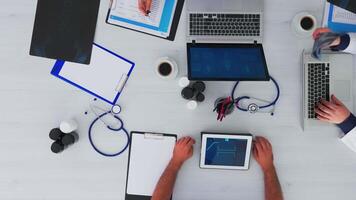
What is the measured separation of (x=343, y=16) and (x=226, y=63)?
1.68 feet

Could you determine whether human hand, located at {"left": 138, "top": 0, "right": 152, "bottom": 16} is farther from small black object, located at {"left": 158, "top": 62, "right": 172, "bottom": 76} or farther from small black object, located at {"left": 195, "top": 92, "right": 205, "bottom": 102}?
small black object, located at {"left": 195, "top": 92, "right": 205, "bottom": 102}

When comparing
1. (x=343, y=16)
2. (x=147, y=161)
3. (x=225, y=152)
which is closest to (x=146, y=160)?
(x=147, y=161)

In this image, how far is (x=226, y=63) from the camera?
154 cm

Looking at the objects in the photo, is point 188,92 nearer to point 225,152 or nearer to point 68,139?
point 225,152

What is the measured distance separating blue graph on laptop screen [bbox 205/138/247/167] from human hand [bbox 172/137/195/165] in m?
0.07

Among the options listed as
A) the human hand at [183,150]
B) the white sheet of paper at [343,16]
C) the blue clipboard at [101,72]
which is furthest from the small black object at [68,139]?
the white sheet of paper at [343,16]

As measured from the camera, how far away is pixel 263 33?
163cm

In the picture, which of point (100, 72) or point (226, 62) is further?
point (100, 72)

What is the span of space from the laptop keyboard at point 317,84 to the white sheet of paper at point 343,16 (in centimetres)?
19

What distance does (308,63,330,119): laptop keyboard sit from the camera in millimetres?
1608

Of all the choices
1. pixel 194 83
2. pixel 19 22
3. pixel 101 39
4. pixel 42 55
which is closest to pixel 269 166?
pixel 194 83

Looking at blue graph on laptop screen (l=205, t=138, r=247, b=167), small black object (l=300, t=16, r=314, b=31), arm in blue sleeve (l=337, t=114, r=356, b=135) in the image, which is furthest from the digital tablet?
small black object (l=300, t=16, r=314, b=31)

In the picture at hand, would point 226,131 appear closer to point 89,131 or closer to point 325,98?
point 325,98

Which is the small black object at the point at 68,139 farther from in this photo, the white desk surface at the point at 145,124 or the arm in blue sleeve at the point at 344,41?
the arm in blue sleeve at the point at 344,41
